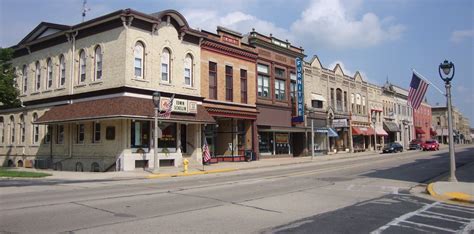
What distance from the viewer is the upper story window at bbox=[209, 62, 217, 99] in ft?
110

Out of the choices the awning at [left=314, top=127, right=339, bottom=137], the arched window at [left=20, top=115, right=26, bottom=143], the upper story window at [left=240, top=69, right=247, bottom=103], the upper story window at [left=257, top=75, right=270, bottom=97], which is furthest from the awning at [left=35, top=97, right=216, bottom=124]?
the awning at [left=314, top=127, right=339, bottom=137]

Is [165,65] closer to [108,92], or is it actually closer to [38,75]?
[108,92]

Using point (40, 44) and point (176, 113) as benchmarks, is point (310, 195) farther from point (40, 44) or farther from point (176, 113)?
point (40, 44)

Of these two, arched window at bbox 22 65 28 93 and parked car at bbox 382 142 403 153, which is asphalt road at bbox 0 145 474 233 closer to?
arched window at bbox 22 65 28 93

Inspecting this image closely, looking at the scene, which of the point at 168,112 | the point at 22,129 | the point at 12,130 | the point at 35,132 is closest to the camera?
the point at 168,112

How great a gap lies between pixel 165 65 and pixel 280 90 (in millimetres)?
15522

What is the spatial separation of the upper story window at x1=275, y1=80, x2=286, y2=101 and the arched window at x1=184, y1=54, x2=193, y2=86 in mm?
12305

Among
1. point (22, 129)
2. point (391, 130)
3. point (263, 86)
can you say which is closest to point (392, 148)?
point (391, 130)

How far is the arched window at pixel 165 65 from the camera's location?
29347 mm

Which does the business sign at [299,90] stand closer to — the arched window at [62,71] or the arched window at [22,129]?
the arched window at [62,71]

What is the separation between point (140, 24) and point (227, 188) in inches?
611

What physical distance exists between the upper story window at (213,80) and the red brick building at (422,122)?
214 ft

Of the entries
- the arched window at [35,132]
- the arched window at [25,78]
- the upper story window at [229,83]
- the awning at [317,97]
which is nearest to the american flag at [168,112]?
the upper story window at [229,83]

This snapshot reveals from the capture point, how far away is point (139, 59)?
90.8 feet
